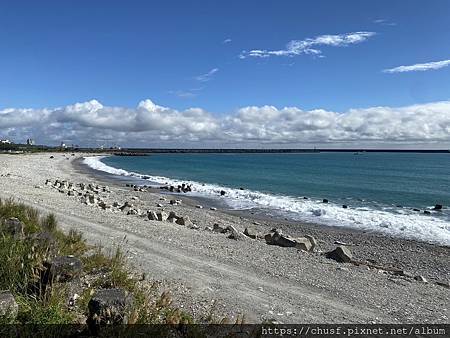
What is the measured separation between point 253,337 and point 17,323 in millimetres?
2988

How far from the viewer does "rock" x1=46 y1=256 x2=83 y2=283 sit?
5.78 m

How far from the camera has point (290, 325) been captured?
6215 millimetres

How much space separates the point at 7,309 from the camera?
4.64 metres

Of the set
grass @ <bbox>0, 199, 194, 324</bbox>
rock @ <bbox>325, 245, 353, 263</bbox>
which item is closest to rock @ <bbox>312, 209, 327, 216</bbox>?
rock @ <bbox>325, 245, 353, 263</bbox>

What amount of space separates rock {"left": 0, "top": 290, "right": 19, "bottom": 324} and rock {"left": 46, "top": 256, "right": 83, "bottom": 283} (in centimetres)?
92

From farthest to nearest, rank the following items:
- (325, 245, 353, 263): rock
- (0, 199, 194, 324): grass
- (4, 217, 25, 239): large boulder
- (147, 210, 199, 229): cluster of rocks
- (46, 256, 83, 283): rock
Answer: (147, 210, 199, 229): cluster of rocks → (325, 245, 353, 263): rock → (4, 217, 25, 239): large boulder → (46, 256, 83, 283): rock → (0, 199, 194, 324): grass

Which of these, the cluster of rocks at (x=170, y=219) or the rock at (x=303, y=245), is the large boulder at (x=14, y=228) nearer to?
the rock at (x=303, y=245)

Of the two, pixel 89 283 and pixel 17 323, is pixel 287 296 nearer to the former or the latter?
pixel 89 283

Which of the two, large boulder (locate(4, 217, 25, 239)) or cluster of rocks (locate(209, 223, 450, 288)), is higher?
large boulder (locate(4, 217, 25, 239))

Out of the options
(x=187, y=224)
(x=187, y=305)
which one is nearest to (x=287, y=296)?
(x=187, y=305)

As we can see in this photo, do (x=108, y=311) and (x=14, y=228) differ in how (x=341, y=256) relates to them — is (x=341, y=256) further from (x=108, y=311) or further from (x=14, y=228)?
(x=108, y=311)

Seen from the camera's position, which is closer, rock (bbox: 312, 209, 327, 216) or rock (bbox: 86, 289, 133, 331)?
rock (bbox: 86, 289, 133, 331)

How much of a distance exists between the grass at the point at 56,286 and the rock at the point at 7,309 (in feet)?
0.15

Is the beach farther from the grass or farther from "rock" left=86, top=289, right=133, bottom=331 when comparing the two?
"rock" left=86, top=289, right=133, bottom=331
